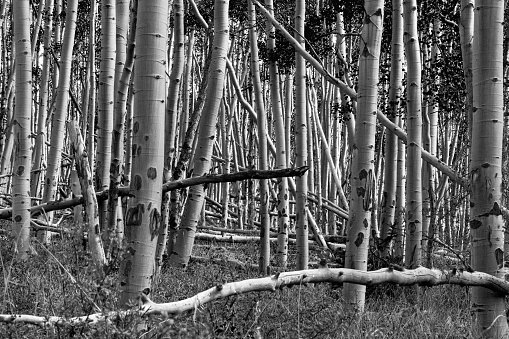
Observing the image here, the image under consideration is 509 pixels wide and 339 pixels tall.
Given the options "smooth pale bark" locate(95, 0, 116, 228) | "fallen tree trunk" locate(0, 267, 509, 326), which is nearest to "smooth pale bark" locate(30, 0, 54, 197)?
"smooth pale bark" locate(95, 0, 116, 228)

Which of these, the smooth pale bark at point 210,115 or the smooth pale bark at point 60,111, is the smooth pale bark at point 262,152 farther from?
the smooth pale bark at point 60,111

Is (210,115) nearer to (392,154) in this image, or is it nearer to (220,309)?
(392,154)

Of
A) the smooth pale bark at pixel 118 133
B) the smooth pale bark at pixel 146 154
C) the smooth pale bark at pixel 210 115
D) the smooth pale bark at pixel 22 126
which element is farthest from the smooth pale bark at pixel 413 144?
the smooth pale bark at pixel 22 126

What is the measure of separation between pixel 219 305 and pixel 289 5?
1088cm

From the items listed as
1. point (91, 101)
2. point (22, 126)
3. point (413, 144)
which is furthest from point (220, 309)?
point (91, 101)

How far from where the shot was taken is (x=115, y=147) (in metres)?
5.92

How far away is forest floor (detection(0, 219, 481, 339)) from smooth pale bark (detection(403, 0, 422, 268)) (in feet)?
2.31

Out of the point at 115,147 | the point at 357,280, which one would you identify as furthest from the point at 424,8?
the point at 357,280

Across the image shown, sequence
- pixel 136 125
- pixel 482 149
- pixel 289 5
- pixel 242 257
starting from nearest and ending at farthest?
1. pixel 136 125
2. pixel 482 149
3. pixel 242 257
4. pixel 289 5

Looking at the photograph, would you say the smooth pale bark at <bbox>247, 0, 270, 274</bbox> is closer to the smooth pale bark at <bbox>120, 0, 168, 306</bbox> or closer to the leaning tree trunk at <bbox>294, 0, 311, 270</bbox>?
the leaning tree trunk at <bbox>294, 0, 311, 270</bbox>

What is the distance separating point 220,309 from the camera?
3586mm

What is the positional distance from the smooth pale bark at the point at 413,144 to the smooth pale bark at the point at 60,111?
4369 millimetres

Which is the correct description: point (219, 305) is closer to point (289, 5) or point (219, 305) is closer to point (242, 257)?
point (242, 257)

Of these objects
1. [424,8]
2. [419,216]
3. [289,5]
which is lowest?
[419,216]
